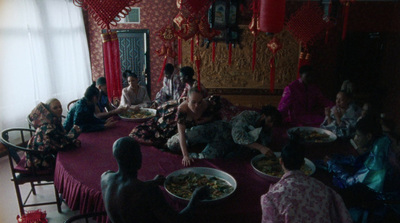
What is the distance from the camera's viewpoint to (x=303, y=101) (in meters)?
3.94

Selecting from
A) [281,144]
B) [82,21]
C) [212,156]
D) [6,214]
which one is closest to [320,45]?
[281,144]

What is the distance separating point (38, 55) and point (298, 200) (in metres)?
4.94

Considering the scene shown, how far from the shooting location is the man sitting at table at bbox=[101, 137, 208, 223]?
1.57m

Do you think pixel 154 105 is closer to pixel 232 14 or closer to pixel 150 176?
pixel 232 14

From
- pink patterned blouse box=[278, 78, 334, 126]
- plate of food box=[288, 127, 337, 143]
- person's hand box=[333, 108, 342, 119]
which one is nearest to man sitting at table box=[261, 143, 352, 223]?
plate of food box=[288, 127, 337, 143]

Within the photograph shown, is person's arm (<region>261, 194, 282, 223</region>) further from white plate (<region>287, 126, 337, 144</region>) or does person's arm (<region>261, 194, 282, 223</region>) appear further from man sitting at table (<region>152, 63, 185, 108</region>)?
man sitting at table (<region>152, 63, 185, 108</region>)

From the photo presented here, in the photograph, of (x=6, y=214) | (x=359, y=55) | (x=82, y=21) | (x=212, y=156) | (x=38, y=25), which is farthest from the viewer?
(x=82, y=21)

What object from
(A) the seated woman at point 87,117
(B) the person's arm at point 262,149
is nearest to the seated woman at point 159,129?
(A) the seated woman at point 87,117

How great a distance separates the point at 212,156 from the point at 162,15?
4312mm

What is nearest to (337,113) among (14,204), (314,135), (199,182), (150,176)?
(314,135)

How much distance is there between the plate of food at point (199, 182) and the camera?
79.9 inches

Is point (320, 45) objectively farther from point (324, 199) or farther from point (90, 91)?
point (324, 199)

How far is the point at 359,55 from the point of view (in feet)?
18.7

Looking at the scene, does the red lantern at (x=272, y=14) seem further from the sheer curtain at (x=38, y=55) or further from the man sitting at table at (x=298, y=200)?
the sheer curtain at (x=38, y=55)
